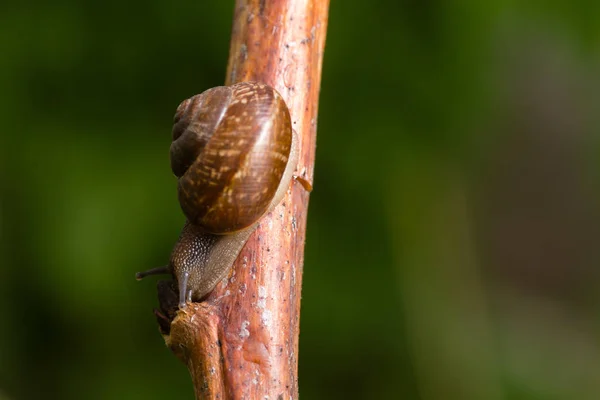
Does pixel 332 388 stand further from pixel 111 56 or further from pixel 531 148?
pixel 111 56

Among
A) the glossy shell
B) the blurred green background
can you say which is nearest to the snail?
the glossy shell

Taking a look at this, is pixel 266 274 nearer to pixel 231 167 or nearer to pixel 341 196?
pixel 231 167

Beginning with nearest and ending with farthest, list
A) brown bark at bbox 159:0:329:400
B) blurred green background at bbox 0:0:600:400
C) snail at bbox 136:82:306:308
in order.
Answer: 1. brown bark at bbox 159:0:329:400
2. snail at bbox 136:82:306:308
3. blurred green background at bbox 0:0:600:400

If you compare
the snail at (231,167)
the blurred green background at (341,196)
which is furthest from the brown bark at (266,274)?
the blurred green background at (341,196)

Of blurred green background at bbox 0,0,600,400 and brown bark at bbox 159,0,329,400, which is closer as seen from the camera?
brown bark at bbox 159,0,329,400

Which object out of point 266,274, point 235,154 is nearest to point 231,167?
point 235,154

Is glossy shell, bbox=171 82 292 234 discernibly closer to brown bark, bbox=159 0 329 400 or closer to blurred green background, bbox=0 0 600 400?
brown bark, bbox=159 0 329 400

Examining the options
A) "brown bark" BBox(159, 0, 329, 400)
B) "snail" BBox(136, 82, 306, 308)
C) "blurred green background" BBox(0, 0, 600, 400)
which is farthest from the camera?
"blurred green background" BBox(0, 0, 600, 400)

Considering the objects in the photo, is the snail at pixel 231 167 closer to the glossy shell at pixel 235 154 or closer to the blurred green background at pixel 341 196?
the glossy shell at pixel 235 154
